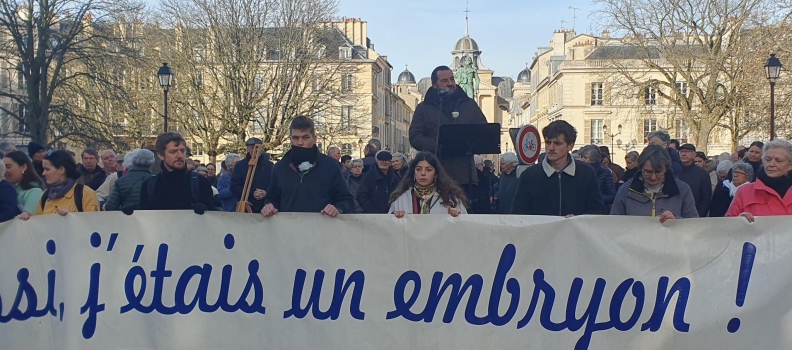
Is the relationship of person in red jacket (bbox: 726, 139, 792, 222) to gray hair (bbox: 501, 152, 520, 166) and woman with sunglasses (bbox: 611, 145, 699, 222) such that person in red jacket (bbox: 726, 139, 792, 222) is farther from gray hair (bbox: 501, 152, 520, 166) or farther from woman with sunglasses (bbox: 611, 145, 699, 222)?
gray hair (bbox: 501, 152, 520, 166)

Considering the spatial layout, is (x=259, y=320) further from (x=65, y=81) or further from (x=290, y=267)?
(x=65, y=81)

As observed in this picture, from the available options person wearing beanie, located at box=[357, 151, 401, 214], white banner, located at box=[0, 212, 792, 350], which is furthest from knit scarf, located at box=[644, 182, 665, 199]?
person wearing beanie, located at box=[357, 151, 401, 214]

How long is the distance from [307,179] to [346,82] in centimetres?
3561

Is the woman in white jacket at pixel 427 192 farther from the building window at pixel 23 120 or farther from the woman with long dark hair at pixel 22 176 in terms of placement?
the building window at pixel 23 120

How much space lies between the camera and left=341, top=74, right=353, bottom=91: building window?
4013cm

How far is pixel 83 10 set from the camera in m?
31.4

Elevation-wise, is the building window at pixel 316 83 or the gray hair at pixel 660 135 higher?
the building window at pixel 316 83

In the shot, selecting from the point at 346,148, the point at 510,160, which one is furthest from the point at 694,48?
the point at 510,160

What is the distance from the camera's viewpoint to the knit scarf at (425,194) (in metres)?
6.27

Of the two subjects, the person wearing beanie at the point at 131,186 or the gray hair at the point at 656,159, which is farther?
the person wearing beanie at the point at 131,186

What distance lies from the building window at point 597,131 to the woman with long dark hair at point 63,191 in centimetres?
7354

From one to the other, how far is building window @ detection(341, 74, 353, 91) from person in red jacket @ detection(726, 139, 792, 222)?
3430 centimetres

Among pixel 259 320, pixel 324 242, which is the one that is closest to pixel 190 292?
pixel 259 320

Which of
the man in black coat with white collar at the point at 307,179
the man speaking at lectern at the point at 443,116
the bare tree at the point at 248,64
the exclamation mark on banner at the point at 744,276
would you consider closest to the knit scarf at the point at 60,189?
the man in black coat with white collar at the point at 307,179
